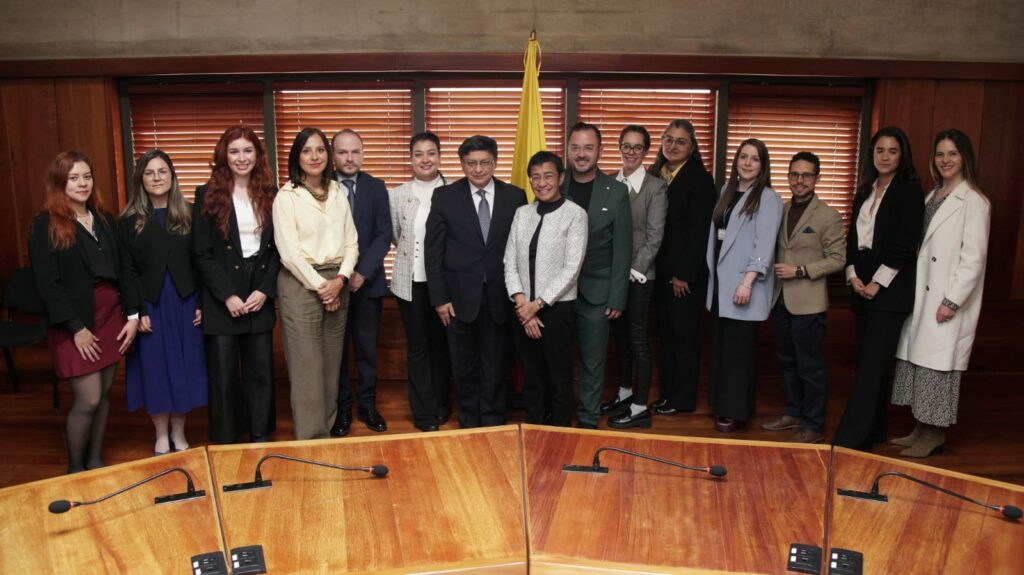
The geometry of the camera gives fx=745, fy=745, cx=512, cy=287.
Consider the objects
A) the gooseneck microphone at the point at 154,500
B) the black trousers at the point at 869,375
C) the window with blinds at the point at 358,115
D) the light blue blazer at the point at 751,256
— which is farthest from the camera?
the window with blinds at the point at 358,115

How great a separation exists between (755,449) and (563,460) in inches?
24.0

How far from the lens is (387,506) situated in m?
2.02

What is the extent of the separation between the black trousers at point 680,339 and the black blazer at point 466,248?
3.45 ft

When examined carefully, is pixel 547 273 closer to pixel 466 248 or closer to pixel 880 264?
pixel 466 248

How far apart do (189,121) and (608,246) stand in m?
3.17

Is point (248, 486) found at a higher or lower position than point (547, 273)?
lower

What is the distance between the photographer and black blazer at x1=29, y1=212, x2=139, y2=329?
329 cm

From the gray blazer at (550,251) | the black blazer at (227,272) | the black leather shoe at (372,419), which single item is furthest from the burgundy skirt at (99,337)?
the gray blazer at (550,251)

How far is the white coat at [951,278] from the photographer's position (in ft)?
11.7

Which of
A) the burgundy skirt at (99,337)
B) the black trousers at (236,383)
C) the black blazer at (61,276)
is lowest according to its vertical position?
the black trousers at (236,383)

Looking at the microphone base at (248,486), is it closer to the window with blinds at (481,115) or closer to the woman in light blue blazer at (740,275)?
the woman in light blue blazer at (740,275)

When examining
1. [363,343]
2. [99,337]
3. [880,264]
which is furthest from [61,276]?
[880,264]

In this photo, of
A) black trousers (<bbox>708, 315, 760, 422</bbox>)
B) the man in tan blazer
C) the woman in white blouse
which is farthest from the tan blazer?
the woman in white blouse

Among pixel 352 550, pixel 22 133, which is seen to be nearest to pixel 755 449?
pixel 352 550
